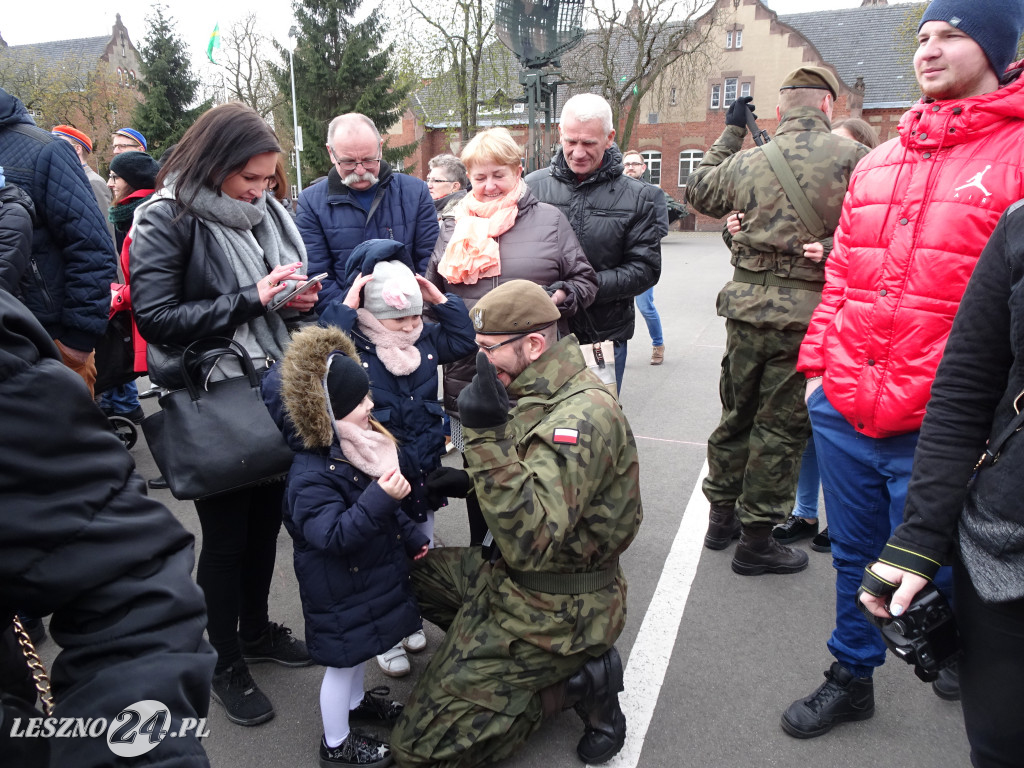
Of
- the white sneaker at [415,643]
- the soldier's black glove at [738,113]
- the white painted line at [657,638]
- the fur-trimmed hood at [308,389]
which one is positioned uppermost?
the soldier's black glove at [738,113]

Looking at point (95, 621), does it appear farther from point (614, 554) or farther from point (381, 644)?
point (614, 554)

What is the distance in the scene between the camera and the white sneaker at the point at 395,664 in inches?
111

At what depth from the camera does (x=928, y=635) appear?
159 centimetres

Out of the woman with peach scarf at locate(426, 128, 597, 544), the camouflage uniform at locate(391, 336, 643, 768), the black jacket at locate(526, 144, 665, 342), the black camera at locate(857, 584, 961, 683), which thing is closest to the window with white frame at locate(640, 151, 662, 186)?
the black jacket at locate(526, 144, 665, 342)

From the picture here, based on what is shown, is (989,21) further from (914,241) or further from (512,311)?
(512,311)

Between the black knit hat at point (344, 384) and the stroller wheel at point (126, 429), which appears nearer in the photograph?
Result: the black knit hat at point (344, 384)

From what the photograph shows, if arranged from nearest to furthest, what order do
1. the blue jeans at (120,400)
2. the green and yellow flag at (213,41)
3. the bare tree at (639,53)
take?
the blue jeans at (120,400)
the green and yellow flag at (213,41)
the bare tree at (639,53)

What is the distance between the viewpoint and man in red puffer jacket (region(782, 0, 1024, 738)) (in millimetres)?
1928

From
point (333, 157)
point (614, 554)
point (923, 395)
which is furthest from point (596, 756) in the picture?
point (333, 157)

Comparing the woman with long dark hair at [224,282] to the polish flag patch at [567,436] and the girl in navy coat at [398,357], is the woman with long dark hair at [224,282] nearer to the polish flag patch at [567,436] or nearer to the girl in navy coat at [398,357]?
the girl in navy coat at [398,357]

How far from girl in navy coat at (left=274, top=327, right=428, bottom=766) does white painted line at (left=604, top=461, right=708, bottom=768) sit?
0.86 m

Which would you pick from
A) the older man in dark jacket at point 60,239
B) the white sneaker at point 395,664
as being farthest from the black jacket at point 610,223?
the older man in dark jacket at point 60,239

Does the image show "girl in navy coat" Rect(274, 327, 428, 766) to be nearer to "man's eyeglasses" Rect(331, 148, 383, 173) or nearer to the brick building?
"man's eyeglasses" Rect(331, 148, 383, 173)

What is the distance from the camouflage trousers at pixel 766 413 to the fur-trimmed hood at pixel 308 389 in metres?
1.99
